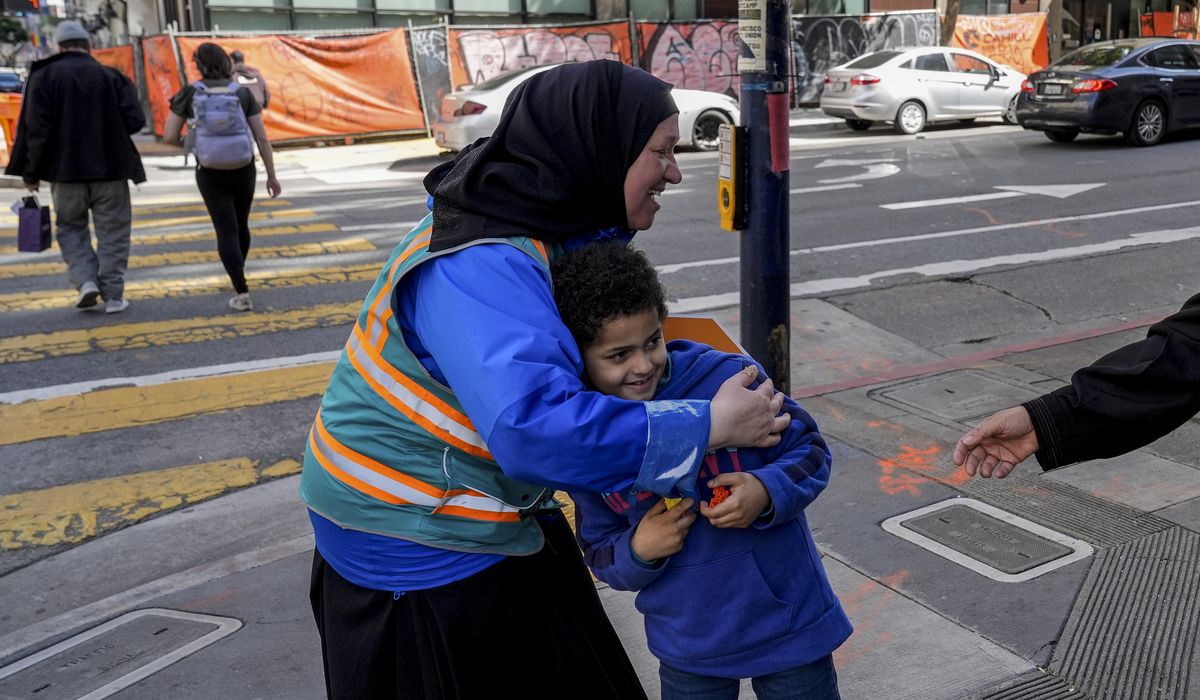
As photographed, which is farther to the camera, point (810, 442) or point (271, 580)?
point (271, 580)

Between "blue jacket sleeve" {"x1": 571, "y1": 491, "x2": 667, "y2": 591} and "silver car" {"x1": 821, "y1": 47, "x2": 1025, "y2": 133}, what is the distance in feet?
58.8

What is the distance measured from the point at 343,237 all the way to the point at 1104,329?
693 centimetres

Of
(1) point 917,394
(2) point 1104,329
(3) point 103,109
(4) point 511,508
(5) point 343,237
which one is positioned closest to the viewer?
(4) point 511,508

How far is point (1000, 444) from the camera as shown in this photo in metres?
2.61

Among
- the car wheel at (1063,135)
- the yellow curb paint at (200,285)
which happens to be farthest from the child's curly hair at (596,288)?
the car wheel at (1063,135)

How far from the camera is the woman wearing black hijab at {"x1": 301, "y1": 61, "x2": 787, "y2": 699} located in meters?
1.83

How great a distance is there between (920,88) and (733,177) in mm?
15326

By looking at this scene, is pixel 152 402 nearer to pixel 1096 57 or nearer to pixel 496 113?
pixel 496 113

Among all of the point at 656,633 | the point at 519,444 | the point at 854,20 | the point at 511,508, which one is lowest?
the point at 656,633

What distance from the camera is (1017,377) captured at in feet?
20.9

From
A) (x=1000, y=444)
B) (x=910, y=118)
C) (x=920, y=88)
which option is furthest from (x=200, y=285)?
(x=920, y=88)

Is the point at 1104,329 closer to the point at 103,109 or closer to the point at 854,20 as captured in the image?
the point at 103,109

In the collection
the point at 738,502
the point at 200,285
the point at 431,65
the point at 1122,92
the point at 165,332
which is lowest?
the point at 165,332

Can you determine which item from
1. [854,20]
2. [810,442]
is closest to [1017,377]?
[810,442]
